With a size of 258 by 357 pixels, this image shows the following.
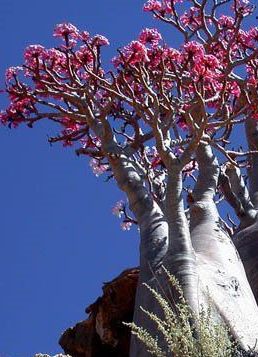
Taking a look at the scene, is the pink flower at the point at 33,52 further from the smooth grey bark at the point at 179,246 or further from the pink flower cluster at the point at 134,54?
the smooth grey bark at the point at 179,246

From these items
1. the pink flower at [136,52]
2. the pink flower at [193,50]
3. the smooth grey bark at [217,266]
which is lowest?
the smooth grey bark at [217,266]

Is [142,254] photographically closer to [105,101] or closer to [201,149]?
[201,149]

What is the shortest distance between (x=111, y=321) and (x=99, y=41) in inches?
114

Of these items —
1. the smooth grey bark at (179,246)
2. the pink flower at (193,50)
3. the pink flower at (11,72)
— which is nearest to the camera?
the smooth grey bark at (179,246)

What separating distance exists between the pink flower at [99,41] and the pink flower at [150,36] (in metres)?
0.38

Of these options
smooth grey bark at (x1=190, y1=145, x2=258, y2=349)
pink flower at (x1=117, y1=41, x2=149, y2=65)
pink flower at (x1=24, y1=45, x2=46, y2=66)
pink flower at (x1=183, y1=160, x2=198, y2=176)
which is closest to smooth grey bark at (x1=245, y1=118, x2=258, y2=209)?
pink flower at (x1=183, y1=160, x2=198, y2=176)

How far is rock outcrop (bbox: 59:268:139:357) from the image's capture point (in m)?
6.55

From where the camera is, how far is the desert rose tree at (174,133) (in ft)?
17.5

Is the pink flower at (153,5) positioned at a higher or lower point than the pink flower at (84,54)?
higher

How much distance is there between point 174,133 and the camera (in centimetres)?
742

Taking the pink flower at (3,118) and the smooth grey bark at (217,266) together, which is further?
the pink flower at (3,118)

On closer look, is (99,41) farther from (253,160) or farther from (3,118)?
(253,160)

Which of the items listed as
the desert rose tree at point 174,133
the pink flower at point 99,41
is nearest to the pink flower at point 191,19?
the desert rose tree at point 174,133

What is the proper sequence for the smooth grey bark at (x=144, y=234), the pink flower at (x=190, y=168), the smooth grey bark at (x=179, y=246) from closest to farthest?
1. the smooth grey bark at (x=179, y=246)
2. the smooth grey bark at (x=144, y=234)
3. the pink flower at (x=190, y=168)
